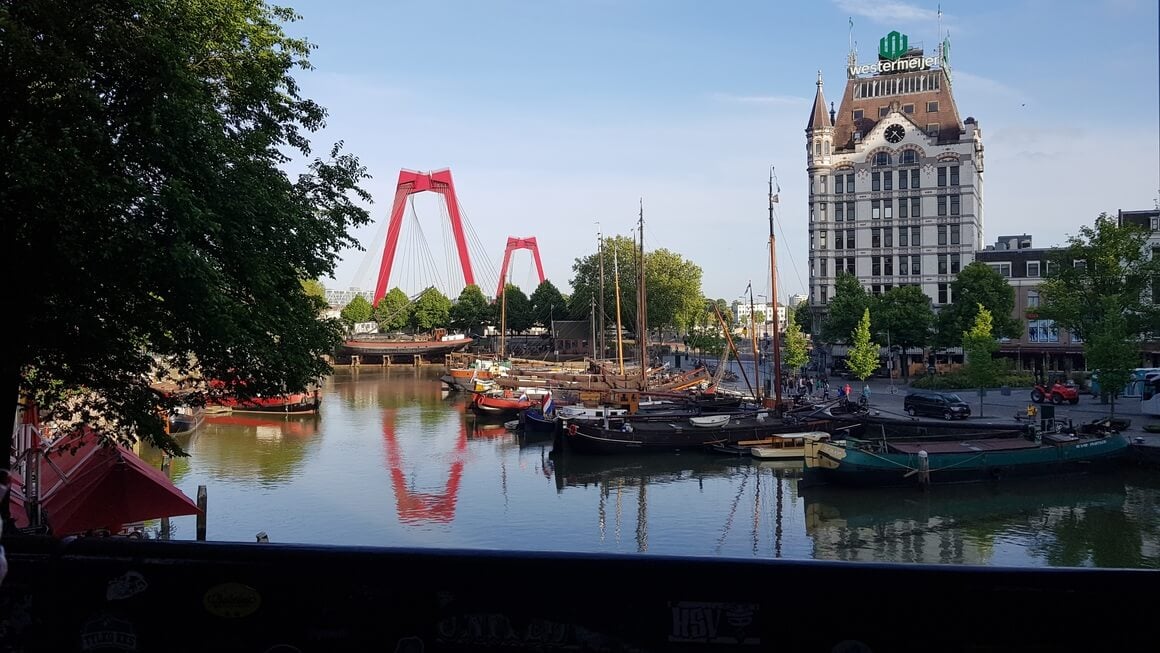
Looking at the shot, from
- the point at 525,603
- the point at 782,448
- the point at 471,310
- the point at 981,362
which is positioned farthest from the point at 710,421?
the point at 471,310

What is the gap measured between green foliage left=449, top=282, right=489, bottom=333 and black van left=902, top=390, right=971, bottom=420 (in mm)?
69368

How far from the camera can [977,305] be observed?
51812 mm

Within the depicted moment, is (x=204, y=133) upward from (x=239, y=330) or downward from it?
upward

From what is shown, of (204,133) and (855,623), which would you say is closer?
(855,623)

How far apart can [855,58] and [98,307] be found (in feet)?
236

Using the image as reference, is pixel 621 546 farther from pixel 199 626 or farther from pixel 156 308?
pixel 199 626

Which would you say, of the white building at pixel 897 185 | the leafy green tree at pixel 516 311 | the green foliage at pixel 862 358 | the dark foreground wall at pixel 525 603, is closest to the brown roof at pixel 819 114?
the white building at pixel 897 185

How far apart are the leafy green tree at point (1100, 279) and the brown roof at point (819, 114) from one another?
93.0ft

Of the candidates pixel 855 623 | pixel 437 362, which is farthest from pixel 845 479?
pixel 437 362

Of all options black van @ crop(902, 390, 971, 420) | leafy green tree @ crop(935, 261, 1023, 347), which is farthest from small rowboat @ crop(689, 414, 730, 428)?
leafy green tree @ crop(935, 261, 1023, 347)

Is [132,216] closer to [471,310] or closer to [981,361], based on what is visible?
[981,361]

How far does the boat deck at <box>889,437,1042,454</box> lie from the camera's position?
26438mm

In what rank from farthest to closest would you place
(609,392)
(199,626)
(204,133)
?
1. (609,392)
2. (204,133)
3. (199,626)

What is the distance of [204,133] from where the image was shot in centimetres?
922
